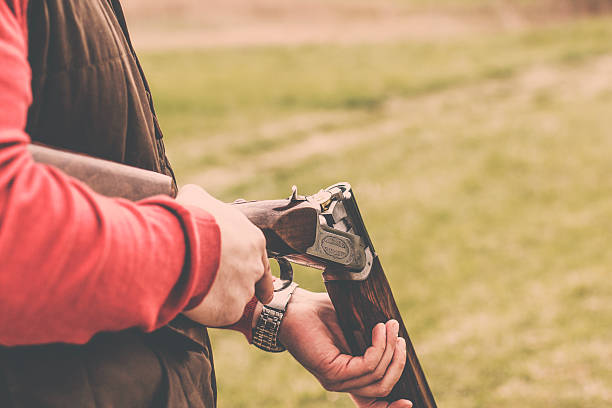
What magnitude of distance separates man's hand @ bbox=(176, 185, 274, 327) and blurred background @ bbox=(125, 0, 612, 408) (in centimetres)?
388

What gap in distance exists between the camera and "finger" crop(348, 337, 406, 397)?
76.6 inches

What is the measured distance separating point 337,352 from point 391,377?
0.17 metres

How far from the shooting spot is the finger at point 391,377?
195 centimetres

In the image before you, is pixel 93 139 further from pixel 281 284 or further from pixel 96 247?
pixel 281 284

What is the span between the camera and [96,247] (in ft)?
3.69

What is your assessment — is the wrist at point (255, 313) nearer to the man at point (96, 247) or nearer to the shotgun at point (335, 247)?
the shotgun at point (335, 247)

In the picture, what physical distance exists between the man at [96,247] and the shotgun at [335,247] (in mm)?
118

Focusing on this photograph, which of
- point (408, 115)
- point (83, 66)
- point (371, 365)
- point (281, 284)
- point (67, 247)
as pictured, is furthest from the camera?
point (408, 115)

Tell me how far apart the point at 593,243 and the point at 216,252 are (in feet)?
21.2

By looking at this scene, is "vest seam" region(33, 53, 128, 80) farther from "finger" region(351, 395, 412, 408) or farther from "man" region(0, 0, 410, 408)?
"finger" region(351, 395, 412, 408)

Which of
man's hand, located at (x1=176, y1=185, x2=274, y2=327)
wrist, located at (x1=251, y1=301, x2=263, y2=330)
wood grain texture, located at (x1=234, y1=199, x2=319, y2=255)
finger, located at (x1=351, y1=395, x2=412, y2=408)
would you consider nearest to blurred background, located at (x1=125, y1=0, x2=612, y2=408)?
finger, located at (x1=351, y1=395, x2=412, y2=408)

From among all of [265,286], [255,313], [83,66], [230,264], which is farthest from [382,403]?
[83,66]

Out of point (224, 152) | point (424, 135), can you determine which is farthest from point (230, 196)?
point (424, 135)

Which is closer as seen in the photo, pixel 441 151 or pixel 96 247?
pixel 96 247
